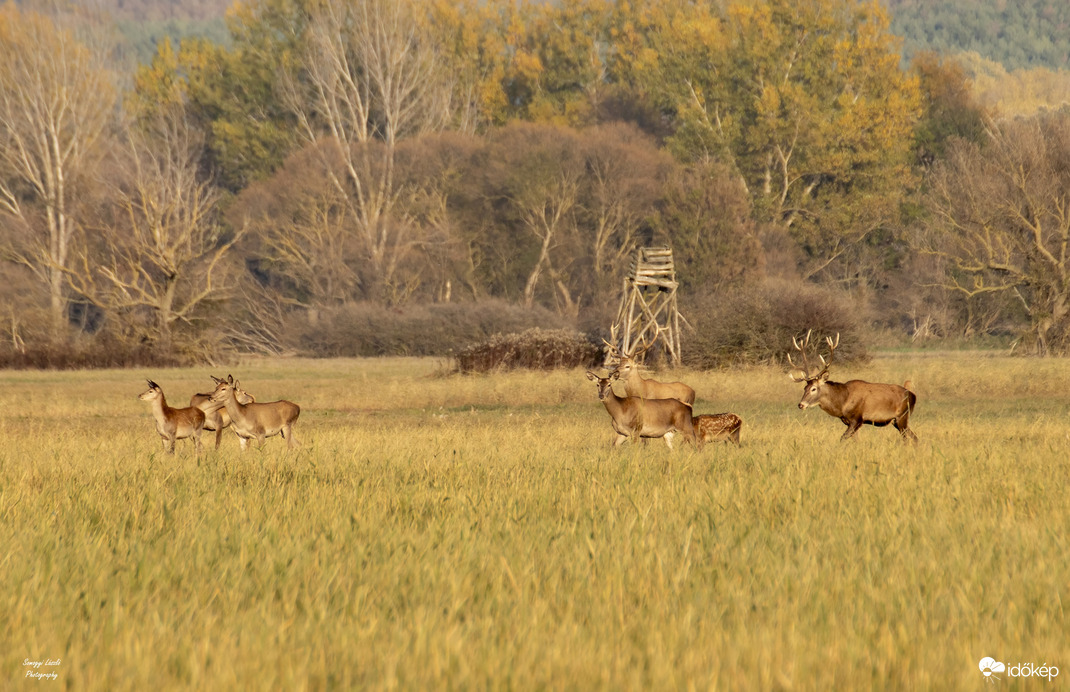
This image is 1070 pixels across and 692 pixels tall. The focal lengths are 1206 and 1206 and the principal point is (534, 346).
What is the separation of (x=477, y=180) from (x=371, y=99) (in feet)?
54.4

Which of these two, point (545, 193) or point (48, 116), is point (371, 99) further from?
point (48, 116)

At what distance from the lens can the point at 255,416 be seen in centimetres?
1466

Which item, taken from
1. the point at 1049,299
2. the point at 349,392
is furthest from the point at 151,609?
the point at 1049,299

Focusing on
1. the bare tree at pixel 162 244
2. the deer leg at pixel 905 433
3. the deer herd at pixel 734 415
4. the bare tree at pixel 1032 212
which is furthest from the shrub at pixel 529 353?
the deer leg at pixel 905 433

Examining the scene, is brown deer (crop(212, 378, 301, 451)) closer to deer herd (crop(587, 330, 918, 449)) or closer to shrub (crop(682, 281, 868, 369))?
deer herd (crop(587, 330, 918, 449))

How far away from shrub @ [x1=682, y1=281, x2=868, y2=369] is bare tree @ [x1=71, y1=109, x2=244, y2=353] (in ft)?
59.4

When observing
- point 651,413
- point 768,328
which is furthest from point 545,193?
point 651,413

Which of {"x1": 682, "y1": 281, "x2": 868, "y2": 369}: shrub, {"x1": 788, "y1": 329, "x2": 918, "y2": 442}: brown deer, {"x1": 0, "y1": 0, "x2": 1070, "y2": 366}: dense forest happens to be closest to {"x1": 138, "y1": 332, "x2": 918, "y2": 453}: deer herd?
{"x1": 788, "y1": 329, "x2": 918, "y2": 442}: brown deer

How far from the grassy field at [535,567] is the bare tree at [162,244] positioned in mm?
31082

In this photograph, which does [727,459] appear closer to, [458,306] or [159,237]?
[159,237]

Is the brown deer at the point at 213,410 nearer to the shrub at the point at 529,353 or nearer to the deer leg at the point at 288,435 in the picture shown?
the deer leg at the point at 288,435

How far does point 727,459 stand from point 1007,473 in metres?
2.76

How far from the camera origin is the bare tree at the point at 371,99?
6481 centimetres

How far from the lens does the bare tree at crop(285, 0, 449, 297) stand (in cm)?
6481
